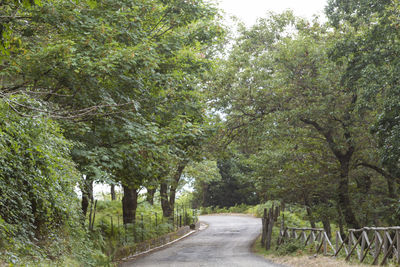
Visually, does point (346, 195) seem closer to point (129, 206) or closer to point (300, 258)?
point (300, 258)

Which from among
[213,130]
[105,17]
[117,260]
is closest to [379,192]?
[213,130]

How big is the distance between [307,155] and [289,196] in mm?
3409

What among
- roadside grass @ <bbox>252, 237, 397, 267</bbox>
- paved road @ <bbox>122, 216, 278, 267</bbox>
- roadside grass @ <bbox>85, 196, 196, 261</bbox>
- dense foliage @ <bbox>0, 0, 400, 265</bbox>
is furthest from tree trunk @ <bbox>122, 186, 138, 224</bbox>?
roadside grass @ <bbox>252, 237, 397, 267</bbox>

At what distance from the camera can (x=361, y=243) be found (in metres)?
12.1

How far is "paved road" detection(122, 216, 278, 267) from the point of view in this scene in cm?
1462

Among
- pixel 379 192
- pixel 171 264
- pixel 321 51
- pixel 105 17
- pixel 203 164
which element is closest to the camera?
pixel 105 17

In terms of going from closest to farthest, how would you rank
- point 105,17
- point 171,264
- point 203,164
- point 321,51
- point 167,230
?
point 105,17, point 171,264, point 321,51, point 167,230, point 203,164

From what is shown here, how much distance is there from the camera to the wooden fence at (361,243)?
10823 mm

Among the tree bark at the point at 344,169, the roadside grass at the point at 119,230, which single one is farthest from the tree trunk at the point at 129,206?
the tree bark at the point at 344,169

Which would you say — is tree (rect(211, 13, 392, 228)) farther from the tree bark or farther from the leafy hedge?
the leafy hedge

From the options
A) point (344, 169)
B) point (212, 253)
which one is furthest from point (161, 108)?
point (344, 169)

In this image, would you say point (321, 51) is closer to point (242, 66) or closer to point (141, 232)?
point (242, 66)

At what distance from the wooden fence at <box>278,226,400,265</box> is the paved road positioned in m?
2.02

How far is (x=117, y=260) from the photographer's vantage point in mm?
15117
